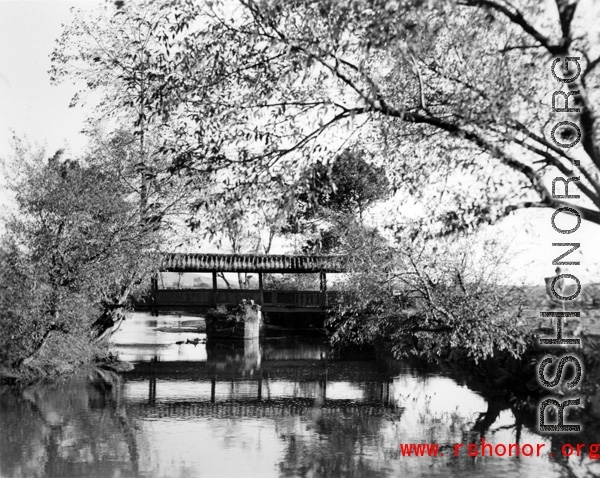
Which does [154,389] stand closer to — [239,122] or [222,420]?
[222,420]

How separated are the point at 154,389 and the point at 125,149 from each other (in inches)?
249

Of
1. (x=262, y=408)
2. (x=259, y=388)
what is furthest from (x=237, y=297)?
(x=262, y=408)

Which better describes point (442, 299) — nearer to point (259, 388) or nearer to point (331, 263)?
point (259, 388)

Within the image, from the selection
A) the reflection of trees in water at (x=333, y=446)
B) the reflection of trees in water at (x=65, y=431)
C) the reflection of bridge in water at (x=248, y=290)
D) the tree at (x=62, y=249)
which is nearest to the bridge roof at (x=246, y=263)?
the reflection of bridge in water at (x=248, y=290)

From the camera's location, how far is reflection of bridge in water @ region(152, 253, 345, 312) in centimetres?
2764

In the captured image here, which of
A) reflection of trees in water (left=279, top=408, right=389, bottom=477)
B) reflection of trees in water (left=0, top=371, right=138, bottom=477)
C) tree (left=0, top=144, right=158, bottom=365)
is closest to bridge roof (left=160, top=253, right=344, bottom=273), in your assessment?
tree (left=0, top=144, right=158, bottom=365)

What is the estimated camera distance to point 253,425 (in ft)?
34.7

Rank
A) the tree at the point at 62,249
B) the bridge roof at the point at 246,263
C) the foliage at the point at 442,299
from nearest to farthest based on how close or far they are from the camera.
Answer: the foliage at the point at 442,299 → the tree at the point at 62,249 → the bridge roof at the point at 246,263

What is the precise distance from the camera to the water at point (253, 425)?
7.98m

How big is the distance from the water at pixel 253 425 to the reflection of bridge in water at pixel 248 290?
9220mm

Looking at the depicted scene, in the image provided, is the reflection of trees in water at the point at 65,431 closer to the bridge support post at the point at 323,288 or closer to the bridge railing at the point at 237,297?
the bridge railing at the point at 237,297

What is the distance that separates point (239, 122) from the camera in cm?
625

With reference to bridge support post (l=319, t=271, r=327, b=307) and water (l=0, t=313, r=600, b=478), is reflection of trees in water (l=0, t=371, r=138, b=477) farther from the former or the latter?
bridge support post (l=319, t=271, r=327, b=307)

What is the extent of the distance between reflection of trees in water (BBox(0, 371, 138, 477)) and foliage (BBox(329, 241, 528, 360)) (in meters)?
5.08
